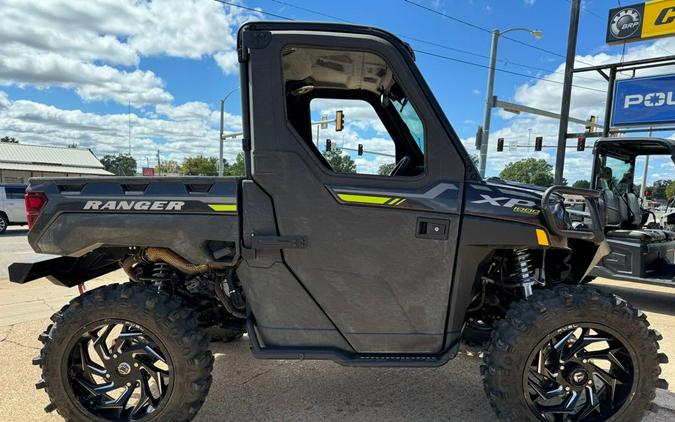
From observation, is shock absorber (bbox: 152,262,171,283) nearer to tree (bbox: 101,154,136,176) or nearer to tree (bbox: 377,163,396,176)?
tree (bbox: 377,163,396,176)

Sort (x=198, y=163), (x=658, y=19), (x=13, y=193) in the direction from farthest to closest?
(x=198, y=163) < (x=13, y=193) < (x=658, y=19)

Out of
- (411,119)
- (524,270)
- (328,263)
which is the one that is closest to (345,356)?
(328,263)

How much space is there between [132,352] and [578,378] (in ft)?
8.83

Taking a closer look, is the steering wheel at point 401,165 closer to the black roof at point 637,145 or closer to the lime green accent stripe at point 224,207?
Answer: the lime green accent stripe at point 224,207

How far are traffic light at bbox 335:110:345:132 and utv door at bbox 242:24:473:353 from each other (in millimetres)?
979

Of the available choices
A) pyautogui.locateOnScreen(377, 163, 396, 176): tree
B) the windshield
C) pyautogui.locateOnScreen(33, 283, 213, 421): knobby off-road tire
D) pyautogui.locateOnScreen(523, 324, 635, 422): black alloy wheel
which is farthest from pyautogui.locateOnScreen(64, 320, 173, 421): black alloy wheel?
pyautogui.locateOnScreen(523, 324, 635, 422): black alloy wheel

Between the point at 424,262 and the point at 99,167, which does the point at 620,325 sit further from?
the point at 99,167

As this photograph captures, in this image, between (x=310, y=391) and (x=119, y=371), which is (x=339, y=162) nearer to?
(x=310, y=391)

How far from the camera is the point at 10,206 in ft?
50.2

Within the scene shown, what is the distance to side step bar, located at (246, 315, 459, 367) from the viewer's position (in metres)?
2.49

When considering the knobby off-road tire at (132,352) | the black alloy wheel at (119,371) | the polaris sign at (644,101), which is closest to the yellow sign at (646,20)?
the polaris sign at (644,101)

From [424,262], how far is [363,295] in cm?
40

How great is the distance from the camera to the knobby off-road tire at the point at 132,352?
8.10ft

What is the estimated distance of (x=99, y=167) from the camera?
179ft
